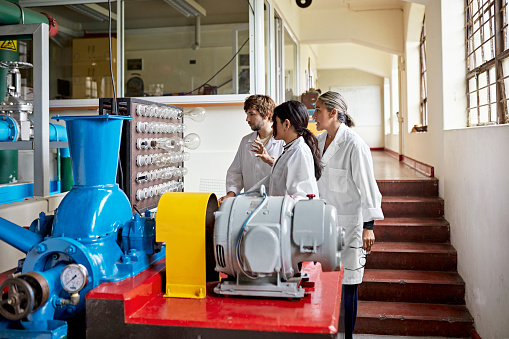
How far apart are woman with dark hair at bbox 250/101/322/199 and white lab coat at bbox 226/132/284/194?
2.24 feet

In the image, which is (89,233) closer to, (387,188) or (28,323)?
(28,323)

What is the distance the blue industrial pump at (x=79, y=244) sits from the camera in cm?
150

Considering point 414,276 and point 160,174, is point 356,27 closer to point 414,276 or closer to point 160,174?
point 414,276

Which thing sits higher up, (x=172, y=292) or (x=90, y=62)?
(x=90, y=62)

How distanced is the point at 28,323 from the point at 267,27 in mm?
5232

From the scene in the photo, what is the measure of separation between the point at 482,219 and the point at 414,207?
1.79m

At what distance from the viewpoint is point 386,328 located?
13.2ft

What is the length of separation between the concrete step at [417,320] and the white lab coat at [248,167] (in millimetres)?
1631

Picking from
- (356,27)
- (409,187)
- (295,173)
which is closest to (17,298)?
(295,173)

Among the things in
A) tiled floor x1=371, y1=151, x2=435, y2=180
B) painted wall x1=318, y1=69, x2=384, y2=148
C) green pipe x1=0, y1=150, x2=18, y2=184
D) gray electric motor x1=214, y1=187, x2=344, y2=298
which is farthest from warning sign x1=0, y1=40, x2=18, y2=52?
painted wall x1=318, y1=69, x2=384, y2=148

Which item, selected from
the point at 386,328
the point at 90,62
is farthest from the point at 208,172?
the point at 90,62

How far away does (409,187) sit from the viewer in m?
5.45

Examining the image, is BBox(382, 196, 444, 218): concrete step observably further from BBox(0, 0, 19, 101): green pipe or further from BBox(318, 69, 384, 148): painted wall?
BBox(318, 69, 384, 148): painted wall

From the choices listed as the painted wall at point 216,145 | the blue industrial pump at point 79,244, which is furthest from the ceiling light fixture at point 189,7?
the blue industrial pump at point 79,244
